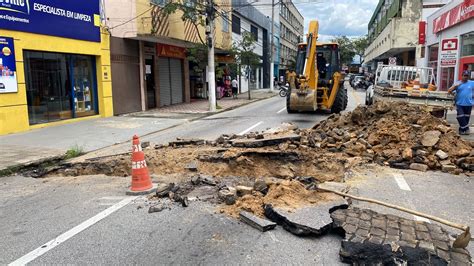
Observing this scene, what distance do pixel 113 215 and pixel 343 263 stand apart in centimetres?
309

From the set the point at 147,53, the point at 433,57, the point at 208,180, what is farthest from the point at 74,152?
the point at 433,57

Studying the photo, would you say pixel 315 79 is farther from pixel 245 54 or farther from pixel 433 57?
pixel 433 57

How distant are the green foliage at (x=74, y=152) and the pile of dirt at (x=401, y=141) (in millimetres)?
5847

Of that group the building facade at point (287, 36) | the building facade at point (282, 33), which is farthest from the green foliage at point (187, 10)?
the building facade at point (287, 36)

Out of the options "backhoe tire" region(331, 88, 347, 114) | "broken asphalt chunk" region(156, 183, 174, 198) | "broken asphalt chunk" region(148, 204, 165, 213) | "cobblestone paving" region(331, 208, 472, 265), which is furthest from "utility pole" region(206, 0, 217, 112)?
"cobblestone paving" region(331, 208, 472, 265)

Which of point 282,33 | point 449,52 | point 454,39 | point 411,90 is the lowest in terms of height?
point 411,90

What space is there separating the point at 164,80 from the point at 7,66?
11.8 meters

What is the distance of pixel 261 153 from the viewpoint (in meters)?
7.97

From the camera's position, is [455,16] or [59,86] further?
[455,16]

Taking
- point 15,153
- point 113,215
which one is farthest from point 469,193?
point 15,153

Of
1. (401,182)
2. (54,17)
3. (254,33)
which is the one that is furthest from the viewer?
(254,33)

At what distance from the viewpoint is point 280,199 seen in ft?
17.7

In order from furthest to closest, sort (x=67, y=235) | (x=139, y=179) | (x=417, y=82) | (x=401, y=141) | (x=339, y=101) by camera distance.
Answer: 1. (x=417, y=82)
2. (x=339, y=101)
3. (x=401, y=141)
4. (x=139, y=179)
5. (x=67, y=235)

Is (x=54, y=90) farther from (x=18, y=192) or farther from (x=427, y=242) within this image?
(x=427, y=242)
